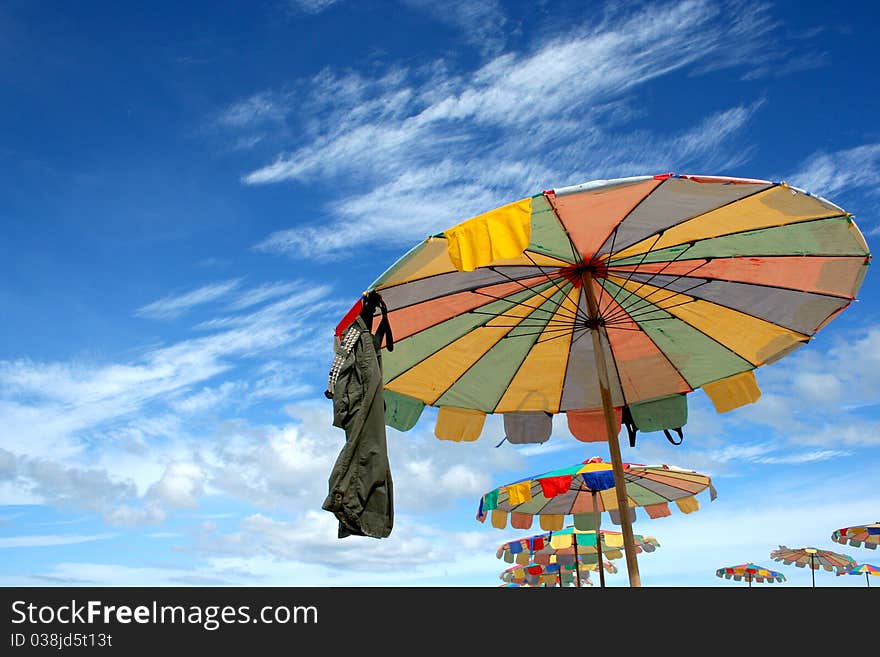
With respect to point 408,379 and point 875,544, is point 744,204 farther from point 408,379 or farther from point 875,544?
point 875,544

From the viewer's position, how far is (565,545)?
11.5 metres

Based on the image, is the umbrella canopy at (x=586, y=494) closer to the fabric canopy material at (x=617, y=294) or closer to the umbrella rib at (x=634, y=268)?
the fabric canopy material at (x=617, y=294)

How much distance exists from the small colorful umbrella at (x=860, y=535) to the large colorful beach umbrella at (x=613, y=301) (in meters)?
9.01

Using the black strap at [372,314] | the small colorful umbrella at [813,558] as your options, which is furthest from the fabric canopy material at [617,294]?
the small colorful umbrella at [813,558]

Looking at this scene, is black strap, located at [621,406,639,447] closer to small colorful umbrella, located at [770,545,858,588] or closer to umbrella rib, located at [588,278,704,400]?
umbrella rib, located at [588,278,704,400]

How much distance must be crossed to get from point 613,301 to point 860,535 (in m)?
10.6

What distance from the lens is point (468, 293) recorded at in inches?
233

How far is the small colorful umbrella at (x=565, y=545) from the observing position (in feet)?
38.7

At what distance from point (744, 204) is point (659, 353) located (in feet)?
7.88

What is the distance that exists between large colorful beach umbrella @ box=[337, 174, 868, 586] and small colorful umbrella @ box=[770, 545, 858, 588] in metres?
17.3

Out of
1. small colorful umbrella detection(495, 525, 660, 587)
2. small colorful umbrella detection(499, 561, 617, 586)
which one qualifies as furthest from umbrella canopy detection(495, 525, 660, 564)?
small colorful umbrella detection(499, 561, 617, 586)
